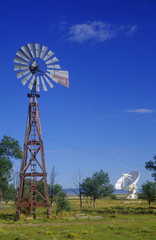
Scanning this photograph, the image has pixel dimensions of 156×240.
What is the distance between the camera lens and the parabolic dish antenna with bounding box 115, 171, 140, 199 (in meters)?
77.1

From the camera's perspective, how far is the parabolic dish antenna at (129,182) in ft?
253

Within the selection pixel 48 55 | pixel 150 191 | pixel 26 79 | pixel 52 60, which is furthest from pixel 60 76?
pixel 150 191

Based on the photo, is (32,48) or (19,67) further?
(19,67)

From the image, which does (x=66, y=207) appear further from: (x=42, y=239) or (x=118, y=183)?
(x=118, y=183)

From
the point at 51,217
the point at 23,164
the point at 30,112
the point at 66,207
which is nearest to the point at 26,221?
the point at 51,217

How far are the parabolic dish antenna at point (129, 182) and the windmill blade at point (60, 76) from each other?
51.7m

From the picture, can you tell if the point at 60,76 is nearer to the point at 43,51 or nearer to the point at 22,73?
the point at 43,51

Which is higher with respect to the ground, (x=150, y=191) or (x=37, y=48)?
(x=37, y=48)

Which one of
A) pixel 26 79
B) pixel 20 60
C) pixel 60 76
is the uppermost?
pixel 20 60

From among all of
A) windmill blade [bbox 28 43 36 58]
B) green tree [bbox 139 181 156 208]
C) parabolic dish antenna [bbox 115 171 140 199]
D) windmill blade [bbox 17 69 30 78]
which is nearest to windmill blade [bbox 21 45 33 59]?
windmill blade [bbox 28 43 36 58]

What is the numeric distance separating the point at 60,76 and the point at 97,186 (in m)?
29.4

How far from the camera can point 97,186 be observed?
5438cm

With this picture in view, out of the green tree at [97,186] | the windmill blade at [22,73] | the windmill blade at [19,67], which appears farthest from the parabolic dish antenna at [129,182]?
the windmill blade at [19,67]

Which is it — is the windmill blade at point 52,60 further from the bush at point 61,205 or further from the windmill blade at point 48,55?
the bush at point 61,205
